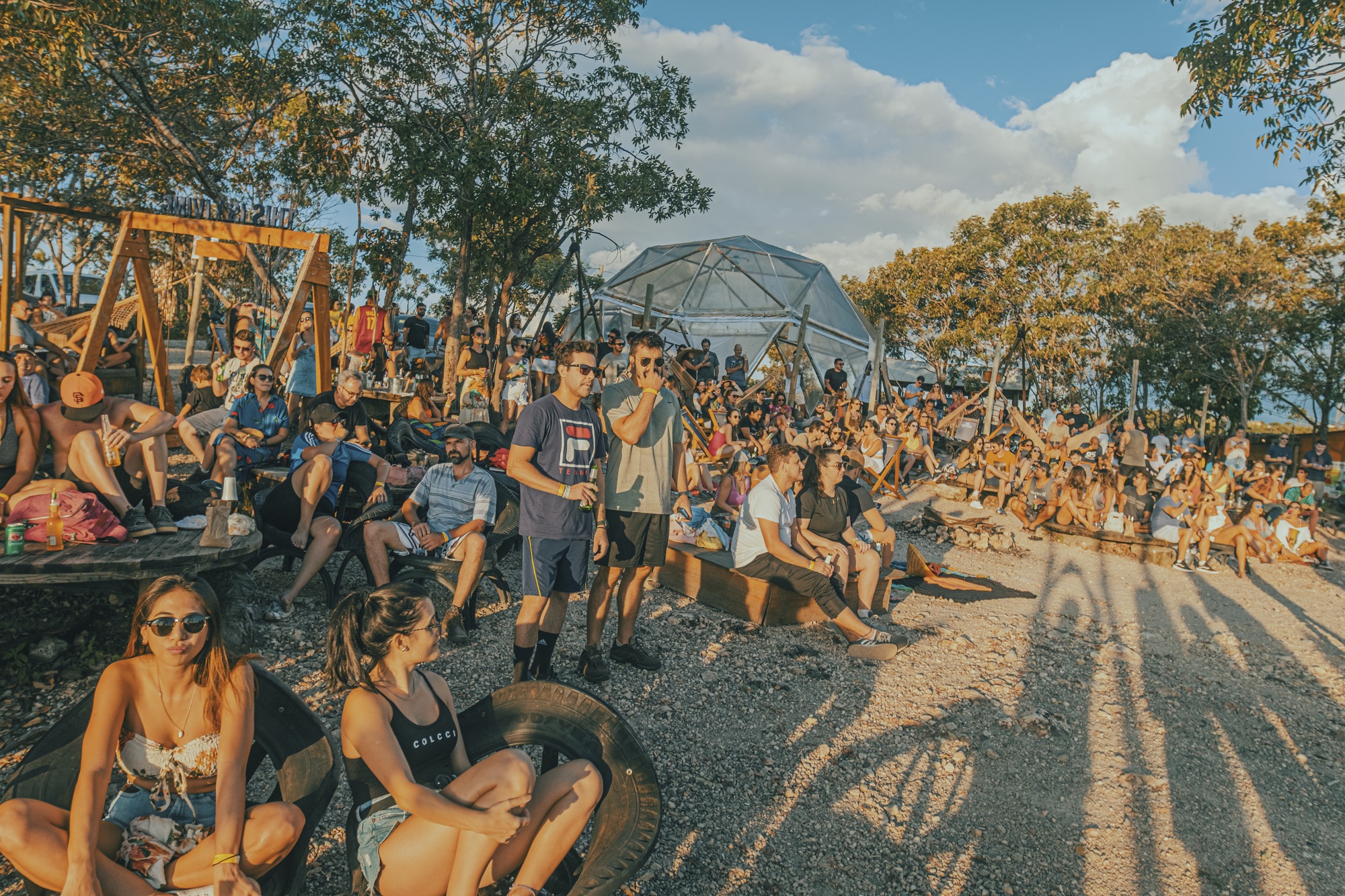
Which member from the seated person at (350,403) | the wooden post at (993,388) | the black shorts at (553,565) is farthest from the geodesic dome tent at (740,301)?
Answer: the black shorts at (553,565)

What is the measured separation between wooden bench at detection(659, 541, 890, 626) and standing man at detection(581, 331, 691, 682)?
1.37 metres

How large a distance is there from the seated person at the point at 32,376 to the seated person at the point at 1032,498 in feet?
38.2

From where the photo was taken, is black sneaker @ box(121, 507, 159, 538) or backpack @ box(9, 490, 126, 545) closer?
backpack @ box(9, 490, 126, 545)

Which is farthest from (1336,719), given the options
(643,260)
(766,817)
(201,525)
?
(643,260)

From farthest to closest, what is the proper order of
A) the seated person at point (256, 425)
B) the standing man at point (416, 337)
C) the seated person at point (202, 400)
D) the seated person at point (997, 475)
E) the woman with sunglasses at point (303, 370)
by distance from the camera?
the standing man at point (416, 337)
the seated person at point (997, 475)
the woman with sunglasses at point (303, 370)
the seated person at point (202, 400)
the seated person at point (256, 425)

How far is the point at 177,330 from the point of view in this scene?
1258 inches

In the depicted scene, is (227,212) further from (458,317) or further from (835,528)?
(835,528)

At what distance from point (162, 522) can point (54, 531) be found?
54 centimetres

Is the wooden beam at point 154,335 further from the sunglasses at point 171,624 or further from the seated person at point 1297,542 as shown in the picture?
the seated person at point 1297,542

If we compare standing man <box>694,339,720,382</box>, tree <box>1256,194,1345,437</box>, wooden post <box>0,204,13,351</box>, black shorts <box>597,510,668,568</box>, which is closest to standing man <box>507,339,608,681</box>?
black shorts <box>597,510,668,568</box>

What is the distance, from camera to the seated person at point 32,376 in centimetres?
610

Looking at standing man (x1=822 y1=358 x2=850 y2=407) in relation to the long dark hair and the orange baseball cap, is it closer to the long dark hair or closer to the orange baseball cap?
the orange baseball cap

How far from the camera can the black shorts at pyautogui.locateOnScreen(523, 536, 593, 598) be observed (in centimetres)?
386

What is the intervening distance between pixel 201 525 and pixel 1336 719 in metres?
6.99
